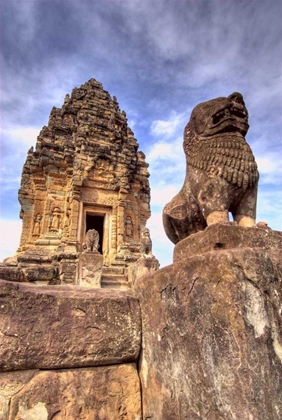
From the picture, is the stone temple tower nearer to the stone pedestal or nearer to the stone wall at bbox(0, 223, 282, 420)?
the stone pedestal

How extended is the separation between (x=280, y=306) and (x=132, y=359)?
1183mm

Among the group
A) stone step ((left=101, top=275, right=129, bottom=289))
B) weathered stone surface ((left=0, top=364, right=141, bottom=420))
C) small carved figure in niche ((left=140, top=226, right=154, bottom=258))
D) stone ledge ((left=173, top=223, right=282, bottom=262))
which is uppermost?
small carved figure in niche ((left=140, top=226, right=154, bottom=258))

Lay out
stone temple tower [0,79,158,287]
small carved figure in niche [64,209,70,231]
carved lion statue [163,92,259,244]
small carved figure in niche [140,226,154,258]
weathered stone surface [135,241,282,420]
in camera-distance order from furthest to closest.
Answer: small carved figure in niche [64,209,70,231] < stone temple tower [0,79,158,287] < small carved figure in niche [140,226,154,258] < carved lion statue [163,92,259,244] < weathered stone surface [135,241,282,420]

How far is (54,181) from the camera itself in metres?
13.3

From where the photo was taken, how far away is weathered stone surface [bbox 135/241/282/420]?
44.3 inches

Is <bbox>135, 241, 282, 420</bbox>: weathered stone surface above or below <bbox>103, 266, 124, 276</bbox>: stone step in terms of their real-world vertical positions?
below

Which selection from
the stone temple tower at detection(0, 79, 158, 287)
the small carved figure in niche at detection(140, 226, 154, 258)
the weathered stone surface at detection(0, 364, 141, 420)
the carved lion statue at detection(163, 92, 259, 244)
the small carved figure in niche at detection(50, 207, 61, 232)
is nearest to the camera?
the weathered stone surface at detection(0, 364, 141, 420)

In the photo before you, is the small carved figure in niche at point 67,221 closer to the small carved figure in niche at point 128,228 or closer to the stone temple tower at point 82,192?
the stone temple tower at point 82,192

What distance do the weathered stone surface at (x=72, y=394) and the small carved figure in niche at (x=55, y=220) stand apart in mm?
11285

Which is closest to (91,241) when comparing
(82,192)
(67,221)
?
(67,221)

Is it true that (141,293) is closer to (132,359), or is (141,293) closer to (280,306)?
(132,359)

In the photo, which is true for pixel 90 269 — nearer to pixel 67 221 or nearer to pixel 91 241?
pixel 91 241

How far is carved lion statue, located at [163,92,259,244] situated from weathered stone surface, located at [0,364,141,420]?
1320 millimetres

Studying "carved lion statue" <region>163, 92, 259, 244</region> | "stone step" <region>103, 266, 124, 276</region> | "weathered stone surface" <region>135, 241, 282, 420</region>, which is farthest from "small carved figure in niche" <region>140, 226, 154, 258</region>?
"weathered stone surface" <region>135, 241, 282, 420</region>
